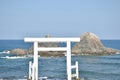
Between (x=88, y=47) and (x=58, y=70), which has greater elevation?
(x=88, y=47)

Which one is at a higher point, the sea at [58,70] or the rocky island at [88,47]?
the rocky island at [88,47]

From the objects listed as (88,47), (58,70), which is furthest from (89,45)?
(58,70)

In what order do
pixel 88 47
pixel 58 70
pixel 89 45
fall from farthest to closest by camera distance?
pixel 88 47, pixel 89 45, pixel 58 70

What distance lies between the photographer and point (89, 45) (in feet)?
294

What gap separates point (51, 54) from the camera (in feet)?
281

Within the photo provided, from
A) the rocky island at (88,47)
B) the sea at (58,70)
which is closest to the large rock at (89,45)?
the rocky island at (88,47)

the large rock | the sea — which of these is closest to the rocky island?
the large rock

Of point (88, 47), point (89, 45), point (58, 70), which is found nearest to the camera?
point (58, 70)

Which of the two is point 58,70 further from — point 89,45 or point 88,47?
point 88,47

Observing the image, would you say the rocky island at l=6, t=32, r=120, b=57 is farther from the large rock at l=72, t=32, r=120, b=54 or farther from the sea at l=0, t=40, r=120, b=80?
the sea at l=0, t=40, r=120, b=80

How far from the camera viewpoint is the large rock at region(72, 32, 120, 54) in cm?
8969

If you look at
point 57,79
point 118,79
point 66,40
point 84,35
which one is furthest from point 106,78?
point 84,35

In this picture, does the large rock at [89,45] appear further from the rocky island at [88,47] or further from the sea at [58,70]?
the sea at [58,70]

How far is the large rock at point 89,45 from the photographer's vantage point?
89.7 metres
